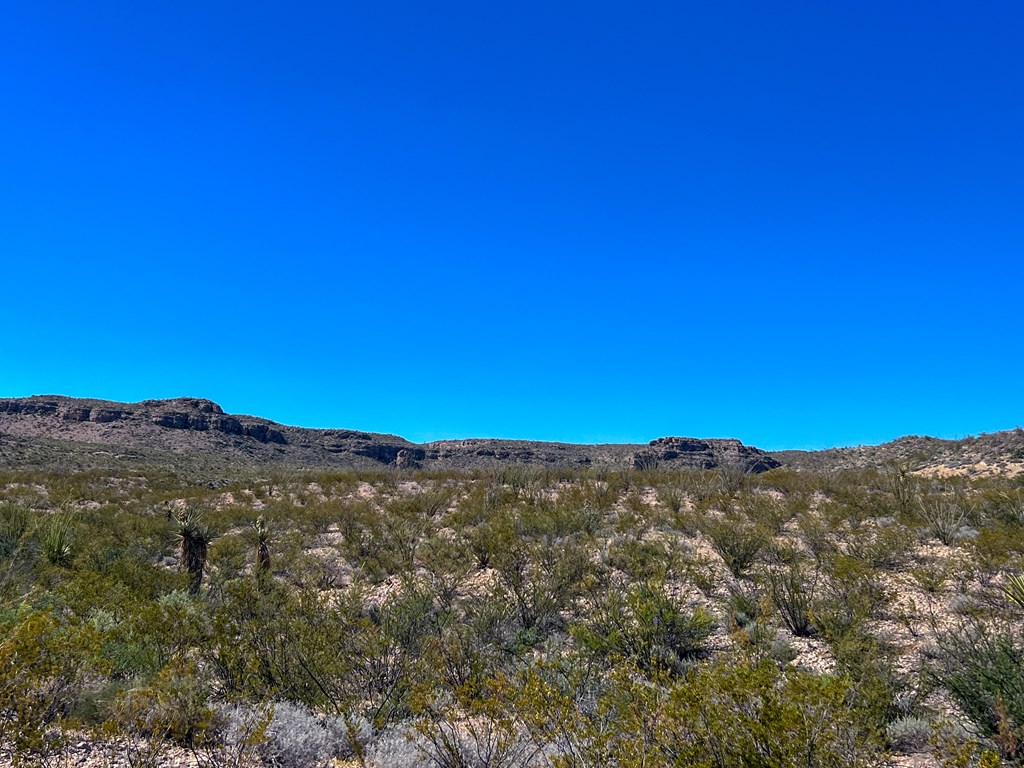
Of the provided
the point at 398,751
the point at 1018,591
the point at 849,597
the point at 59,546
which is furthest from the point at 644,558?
the point at 59,546

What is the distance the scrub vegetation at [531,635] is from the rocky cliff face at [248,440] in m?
47.9

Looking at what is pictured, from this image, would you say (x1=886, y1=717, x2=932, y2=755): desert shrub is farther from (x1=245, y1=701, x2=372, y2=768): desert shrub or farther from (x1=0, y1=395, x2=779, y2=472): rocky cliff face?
(x1=0, y1=395, x2=779, y2=472): rocky cliff face

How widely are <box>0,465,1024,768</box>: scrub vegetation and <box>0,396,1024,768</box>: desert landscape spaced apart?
44 millimetres

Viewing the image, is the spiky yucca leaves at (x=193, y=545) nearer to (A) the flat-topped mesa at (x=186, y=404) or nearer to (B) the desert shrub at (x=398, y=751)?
(B) the desert shrub at (x=398, y=751)

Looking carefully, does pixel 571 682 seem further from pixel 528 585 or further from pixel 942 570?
pixel 942 570

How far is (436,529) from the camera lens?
1666 centimetres

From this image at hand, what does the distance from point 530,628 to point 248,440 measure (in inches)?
2974

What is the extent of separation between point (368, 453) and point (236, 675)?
281 ft

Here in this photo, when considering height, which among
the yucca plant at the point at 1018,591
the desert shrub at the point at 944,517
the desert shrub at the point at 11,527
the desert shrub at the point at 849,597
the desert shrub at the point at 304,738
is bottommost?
the desert shrub at the point at 304,738

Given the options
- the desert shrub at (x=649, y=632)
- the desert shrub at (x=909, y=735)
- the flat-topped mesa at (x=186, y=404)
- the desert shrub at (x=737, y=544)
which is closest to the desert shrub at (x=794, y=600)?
the desert shrub at (x=649, y=632)

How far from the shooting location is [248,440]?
75000mm

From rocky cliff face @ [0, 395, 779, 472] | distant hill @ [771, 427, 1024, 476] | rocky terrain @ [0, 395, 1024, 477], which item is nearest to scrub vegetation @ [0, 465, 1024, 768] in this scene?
distant hill @ [771, 427, 1024, 476]

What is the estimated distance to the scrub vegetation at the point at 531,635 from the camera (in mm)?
4414

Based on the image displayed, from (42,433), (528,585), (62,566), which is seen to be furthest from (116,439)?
(528,585)
